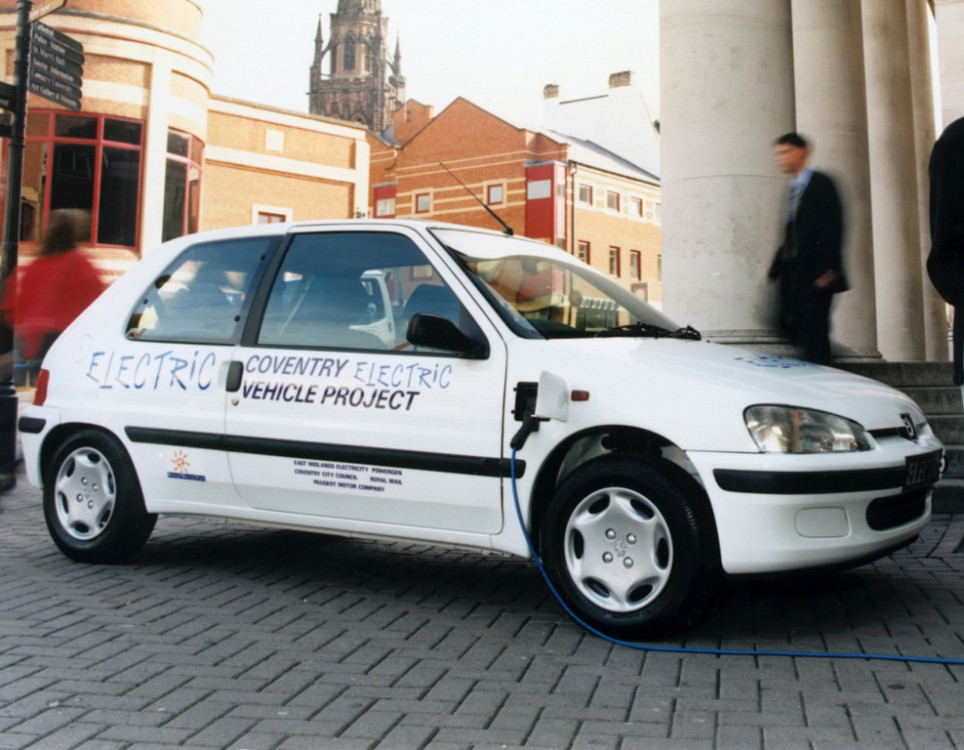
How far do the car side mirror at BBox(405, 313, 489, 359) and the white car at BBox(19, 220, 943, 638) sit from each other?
1 cm

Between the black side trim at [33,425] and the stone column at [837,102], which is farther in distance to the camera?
the stone column at [837,102]

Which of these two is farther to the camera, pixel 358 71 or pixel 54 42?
pixel 358 71

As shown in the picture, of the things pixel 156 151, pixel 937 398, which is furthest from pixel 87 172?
pixel 937 398

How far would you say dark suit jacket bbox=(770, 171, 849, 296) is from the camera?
6391mm

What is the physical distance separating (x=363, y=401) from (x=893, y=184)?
43.3ft

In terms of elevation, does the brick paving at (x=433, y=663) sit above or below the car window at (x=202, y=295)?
below

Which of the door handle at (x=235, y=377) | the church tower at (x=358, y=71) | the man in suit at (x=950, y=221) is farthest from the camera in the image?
the church tower at (x=358, y=71)

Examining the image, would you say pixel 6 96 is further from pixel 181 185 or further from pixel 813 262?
pixel 181 185

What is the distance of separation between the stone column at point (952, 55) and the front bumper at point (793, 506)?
8907 mm

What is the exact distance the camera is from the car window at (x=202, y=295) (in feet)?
17.6

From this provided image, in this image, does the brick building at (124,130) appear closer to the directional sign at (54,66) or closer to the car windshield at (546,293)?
the directional sign at (54,66)

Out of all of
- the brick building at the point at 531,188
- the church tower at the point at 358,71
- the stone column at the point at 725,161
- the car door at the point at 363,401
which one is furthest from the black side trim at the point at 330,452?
the church tower at the point at 358,71

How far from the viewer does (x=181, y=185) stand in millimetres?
27312

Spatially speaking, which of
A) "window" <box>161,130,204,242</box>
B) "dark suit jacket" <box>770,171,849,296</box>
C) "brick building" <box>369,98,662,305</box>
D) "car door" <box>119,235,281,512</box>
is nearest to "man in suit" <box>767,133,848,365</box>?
"dark suit jacket" <box>770,171,849,296</box>
